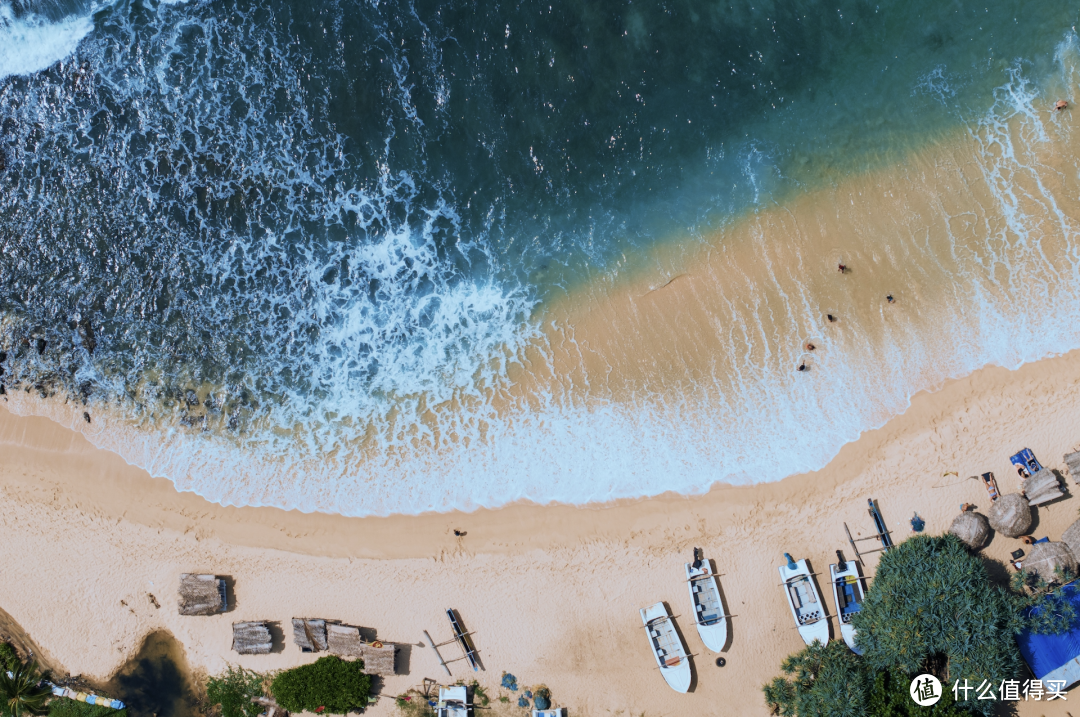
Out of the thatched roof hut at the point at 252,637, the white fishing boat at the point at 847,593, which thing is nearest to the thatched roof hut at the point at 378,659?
the thatched roof hut at the point at 252,637

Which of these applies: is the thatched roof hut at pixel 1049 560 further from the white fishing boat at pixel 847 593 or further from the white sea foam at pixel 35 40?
the white sea foam at pixel 35 40

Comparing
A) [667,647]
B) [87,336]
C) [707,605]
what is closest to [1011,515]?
[707,605]

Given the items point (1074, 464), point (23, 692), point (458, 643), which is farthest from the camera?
point (458, 643)

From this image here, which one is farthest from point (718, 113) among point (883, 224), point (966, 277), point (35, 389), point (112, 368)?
point (35, 389)

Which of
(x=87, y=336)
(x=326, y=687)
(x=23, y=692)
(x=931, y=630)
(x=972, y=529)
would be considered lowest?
(x=931, y=630)

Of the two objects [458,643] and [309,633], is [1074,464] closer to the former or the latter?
[458,643]

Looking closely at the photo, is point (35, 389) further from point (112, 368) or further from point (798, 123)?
point (798, 123)
